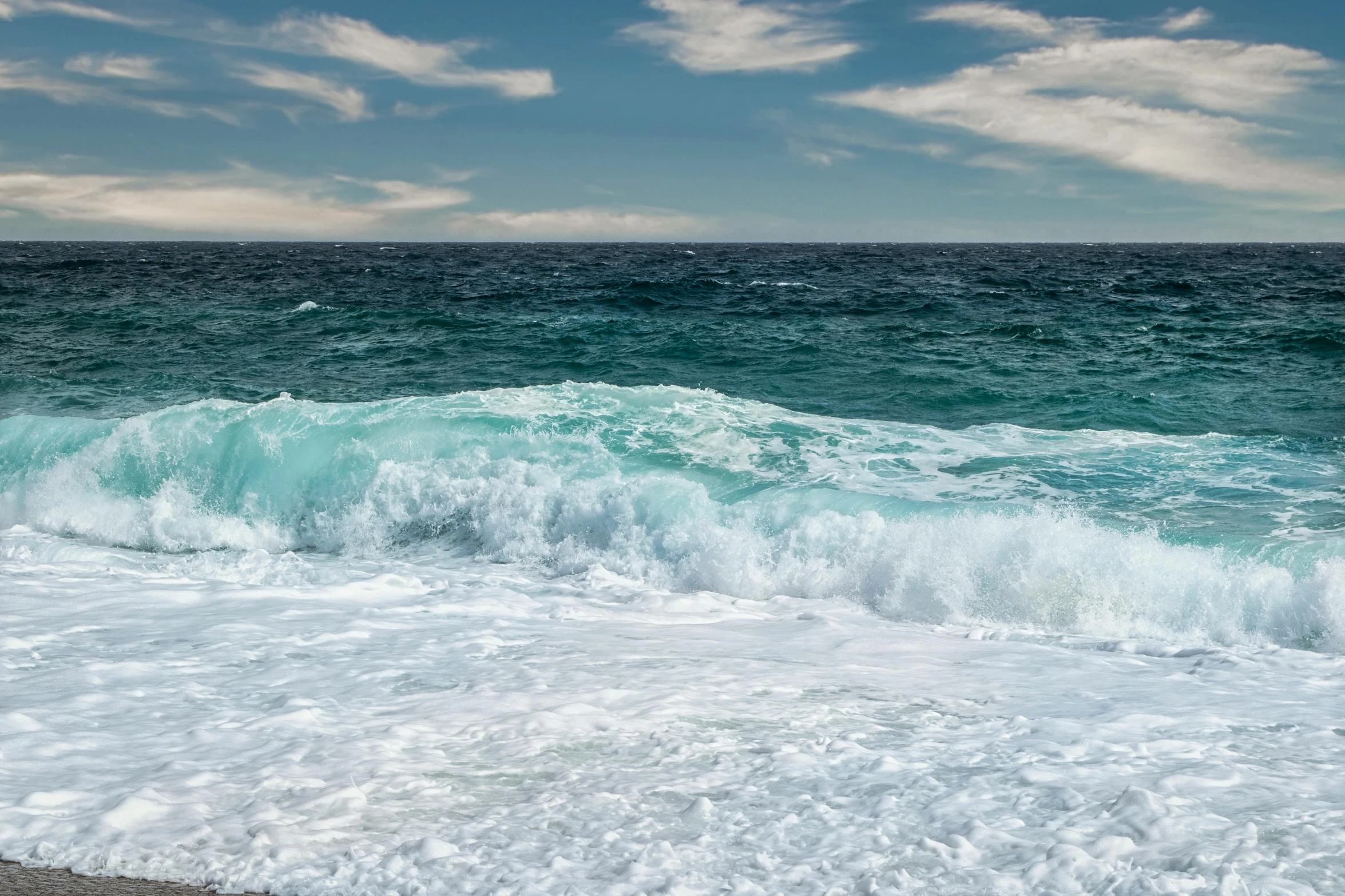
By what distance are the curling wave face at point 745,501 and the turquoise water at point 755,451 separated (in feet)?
0.10

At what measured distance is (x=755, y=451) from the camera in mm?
10984

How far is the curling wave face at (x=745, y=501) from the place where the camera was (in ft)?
23.4

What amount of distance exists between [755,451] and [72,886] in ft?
27.6

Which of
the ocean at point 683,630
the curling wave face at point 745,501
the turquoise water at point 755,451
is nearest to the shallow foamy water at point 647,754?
the ocean at point 683,630

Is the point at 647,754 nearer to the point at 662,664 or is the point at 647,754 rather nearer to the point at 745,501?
the point at 662,664

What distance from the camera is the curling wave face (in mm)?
7133

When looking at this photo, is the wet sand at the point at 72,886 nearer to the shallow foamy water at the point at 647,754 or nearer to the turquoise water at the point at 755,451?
the shallow foamy water at the point at 647,754

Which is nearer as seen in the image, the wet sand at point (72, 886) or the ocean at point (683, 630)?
the wet sand at point (72, 886)

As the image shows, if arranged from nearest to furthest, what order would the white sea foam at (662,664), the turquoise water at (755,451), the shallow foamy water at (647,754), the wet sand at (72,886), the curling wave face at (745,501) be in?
the wet sand at (72,886) < the shallow foamy water at (647,754) < the white sea foam at (662,664) < the curling wave face at (745,501) < the turquoise water at (755,451)

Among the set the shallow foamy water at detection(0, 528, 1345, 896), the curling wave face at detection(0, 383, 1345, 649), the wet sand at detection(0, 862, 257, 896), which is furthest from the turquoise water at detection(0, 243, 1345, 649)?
the wet sand at detection(0, 862, 257, 896)

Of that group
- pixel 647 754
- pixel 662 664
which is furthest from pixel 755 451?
pixel 647 754

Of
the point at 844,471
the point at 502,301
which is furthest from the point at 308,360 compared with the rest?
the point at 844,471

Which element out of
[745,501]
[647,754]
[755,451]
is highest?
[755,451]

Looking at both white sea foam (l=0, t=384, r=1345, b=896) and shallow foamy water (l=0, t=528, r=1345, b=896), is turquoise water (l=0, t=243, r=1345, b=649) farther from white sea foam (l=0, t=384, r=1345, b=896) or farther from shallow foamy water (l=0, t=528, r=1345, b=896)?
shallow foamy water (l=0, t=528, r=1345, b=896)
